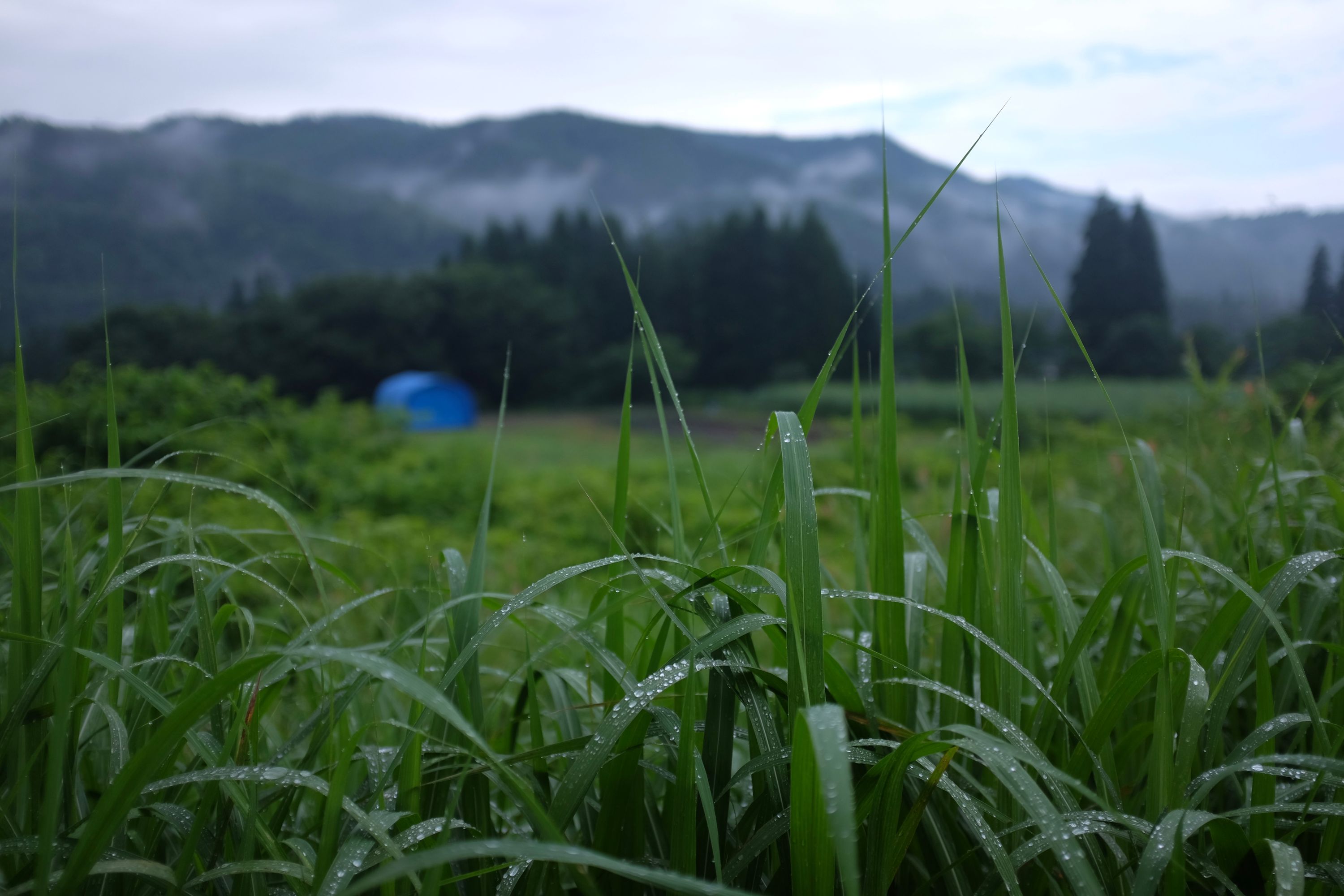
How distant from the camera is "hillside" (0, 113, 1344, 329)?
7.20 metres

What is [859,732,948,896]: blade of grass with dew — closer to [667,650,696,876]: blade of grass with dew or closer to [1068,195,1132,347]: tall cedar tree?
[667,650,696,876]: blade of grass with dew

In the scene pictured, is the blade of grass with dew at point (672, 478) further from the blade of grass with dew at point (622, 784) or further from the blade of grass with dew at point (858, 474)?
the blade of grass with dew at point (858, 474)

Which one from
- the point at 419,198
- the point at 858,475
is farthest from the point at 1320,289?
the point at 419,198

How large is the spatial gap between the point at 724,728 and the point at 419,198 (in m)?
12.5

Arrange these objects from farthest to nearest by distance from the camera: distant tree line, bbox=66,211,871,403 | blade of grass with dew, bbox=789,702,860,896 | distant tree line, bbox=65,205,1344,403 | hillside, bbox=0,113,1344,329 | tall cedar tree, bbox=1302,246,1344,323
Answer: distant tree line, bbox=66,211,871,403 → distant tree line, bbox=65,205,1344,403 → hillside, bbox=0,113,1344,329 → tall cedar tree, bbox=1302,246,1344,323 → blade of grass with dew, bbox=789,702,860,896

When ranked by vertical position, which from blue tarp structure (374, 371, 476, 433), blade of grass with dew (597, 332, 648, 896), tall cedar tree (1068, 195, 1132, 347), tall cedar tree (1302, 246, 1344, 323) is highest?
tall cedar tree (1068, 195, 1132, 347)

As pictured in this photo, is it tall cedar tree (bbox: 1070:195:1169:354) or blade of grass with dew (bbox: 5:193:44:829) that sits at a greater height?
tall cedar tree (bbox: 1070:195:1169:354)

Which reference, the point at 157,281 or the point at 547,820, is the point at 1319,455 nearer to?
the point at 547,820

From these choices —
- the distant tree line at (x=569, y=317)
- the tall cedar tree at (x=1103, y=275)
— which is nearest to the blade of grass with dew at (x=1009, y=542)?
the tall cedar tree at (x=1103, y=275)

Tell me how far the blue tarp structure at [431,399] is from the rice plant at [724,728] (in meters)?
8.53

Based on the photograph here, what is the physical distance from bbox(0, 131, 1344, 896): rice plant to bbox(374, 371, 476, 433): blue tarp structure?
8526mm

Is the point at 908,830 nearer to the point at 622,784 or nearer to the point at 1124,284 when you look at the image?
the point at 622,784

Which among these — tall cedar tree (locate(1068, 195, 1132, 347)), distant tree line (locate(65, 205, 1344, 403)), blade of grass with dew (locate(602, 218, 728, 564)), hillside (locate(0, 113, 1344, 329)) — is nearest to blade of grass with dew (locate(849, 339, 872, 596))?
blade of grass with dew (locate(602, 218, 728, 564))

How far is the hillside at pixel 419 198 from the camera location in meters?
7.20
